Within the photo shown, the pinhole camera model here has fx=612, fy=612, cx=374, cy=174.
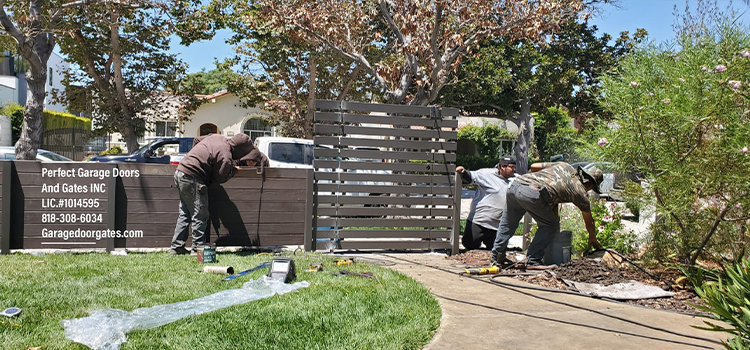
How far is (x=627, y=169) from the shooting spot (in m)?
6.48

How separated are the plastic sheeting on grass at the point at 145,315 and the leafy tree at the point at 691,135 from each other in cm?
372

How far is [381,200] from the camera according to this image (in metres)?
8.52

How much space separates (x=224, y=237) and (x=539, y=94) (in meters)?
16.8

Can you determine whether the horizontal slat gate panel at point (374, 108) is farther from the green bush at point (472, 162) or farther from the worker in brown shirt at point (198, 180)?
the green bush at point (472, 162)

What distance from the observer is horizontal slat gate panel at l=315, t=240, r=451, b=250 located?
8.33m

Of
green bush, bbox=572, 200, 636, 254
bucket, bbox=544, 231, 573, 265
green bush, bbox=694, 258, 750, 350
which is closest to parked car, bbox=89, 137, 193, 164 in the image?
green bush, bbox=572, 200, 636, 254

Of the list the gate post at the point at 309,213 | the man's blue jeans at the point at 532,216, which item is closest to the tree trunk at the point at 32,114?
the gate post at the point at 309,213

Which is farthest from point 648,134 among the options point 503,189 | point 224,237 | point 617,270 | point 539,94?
point 539,94

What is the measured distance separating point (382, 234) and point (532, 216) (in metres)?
2.27

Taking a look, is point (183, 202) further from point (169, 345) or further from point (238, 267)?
point (169, 345)

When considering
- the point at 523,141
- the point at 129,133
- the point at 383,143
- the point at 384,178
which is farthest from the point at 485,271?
the point at 129,133

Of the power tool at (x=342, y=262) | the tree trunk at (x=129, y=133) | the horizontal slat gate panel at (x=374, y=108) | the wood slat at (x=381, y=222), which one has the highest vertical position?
the tree trunk at (x=129, y=133)

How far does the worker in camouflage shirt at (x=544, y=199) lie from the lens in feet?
22.1

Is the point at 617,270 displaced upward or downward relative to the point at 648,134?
downward
